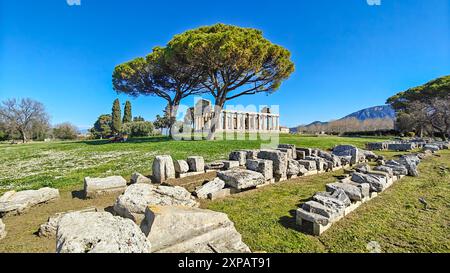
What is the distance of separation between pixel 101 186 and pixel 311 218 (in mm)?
5367

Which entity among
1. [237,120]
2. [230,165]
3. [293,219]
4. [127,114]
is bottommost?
[293,219]

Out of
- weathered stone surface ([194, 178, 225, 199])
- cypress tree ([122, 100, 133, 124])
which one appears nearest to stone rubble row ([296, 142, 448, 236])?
weathered stone surface ([194, 178, 225, 199])

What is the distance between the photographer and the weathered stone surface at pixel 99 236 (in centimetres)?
213

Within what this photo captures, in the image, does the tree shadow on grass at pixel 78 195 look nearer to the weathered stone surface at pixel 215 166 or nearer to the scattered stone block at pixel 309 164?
the weathered stone surface at pixel 215 166

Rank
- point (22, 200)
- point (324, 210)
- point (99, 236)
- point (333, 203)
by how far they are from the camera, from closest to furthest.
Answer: point (99, 236) < point (324, 210) < point (333, 203) < point (22, 200)

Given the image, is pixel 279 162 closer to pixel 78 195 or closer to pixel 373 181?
pixel 373 181

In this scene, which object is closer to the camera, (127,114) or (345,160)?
(345,160)

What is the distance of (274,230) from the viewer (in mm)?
3842

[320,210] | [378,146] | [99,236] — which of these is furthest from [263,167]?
[378,146]

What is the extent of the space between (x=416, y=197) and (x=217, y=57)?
17148mm

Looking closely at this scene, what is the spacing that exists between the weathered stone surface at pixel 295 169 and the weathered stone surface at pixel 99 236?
636 cm

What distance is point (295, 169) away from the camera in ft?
26.1

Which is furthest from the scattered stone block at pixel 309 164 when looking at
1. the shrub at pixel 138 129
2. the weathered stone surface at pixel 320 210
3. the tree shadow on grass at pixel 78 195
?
the shrub at pixel 138 129
